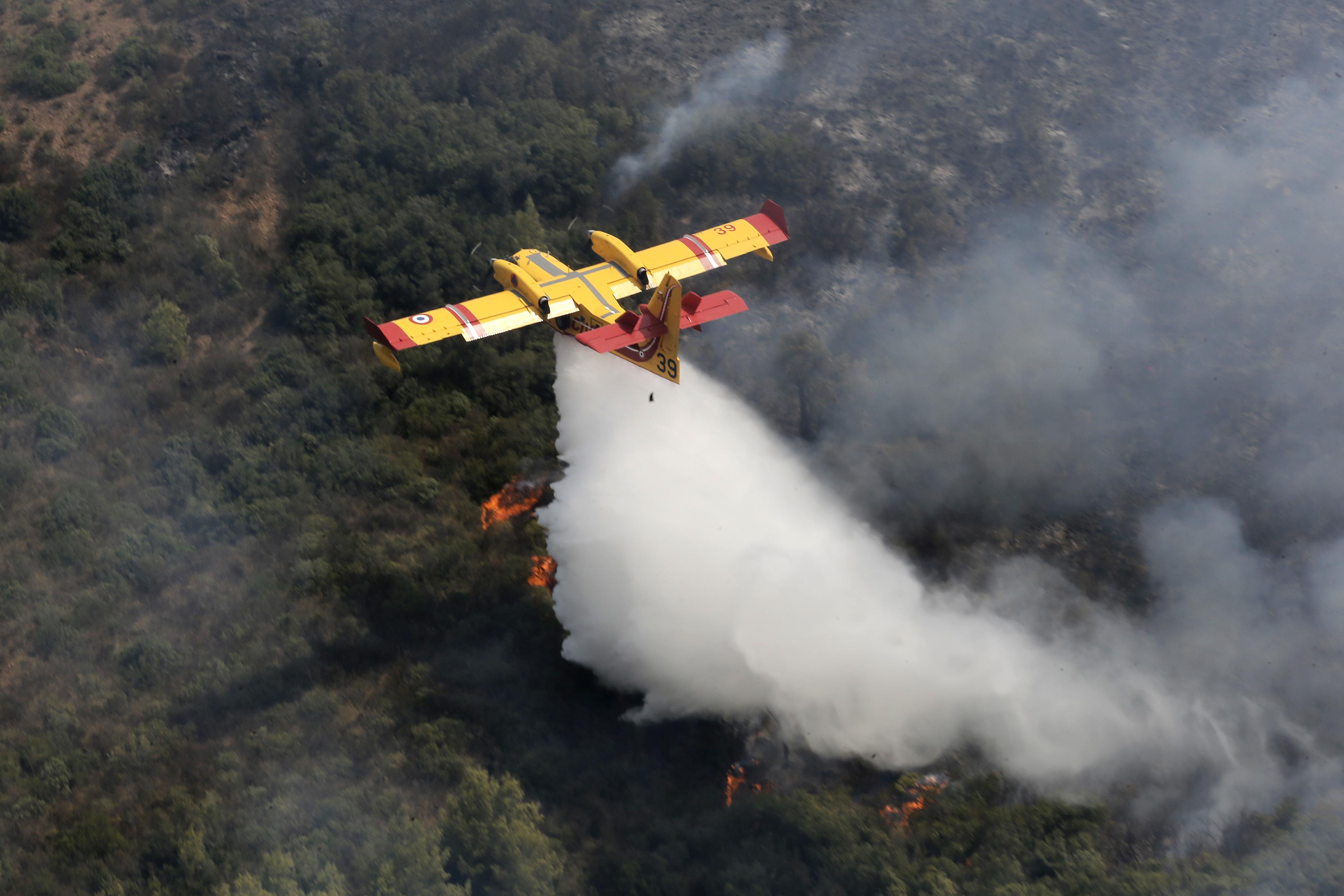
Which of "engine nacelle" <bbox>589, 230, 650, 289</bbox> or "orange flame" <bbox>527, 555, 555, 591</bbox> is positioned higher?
"engine nacelle" <bbox>589, 230, 650, 289</bbox>

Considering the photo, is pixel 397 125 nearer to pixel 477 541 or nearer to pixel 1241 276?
pixel 477 541

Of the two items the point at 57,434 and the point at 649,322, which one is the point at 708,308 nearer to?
the point at 649,322

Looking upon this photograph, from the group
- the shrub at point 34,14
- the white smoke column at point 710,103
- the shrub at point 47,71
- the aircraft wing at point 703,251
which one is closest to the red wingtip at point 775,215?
the aircraft wing at point 703,251

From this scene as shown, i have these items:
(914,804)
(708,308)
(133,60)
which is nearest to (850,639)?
(914,804)

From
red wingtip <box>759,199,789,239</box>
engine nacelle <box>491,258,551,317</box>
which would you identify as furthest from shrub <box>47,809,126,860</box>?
red wingtip <box>759,199,789,239</box>

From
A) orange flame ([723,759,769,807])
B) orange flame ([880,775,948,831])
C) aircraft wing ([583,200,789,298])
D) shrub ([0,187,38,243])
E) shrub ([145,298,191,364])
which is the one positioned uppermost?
aircraft wing ([583,200,789,298])

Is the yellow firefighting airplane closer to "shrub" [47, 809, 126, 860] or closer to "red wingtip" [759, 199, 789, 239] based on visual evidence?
"red wingtip" [759, 199, 789, 239]

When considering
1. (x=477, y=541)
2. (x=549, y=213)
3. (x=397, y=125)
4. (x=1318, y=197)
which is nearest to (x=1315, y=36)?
(x=1318, y=197)
